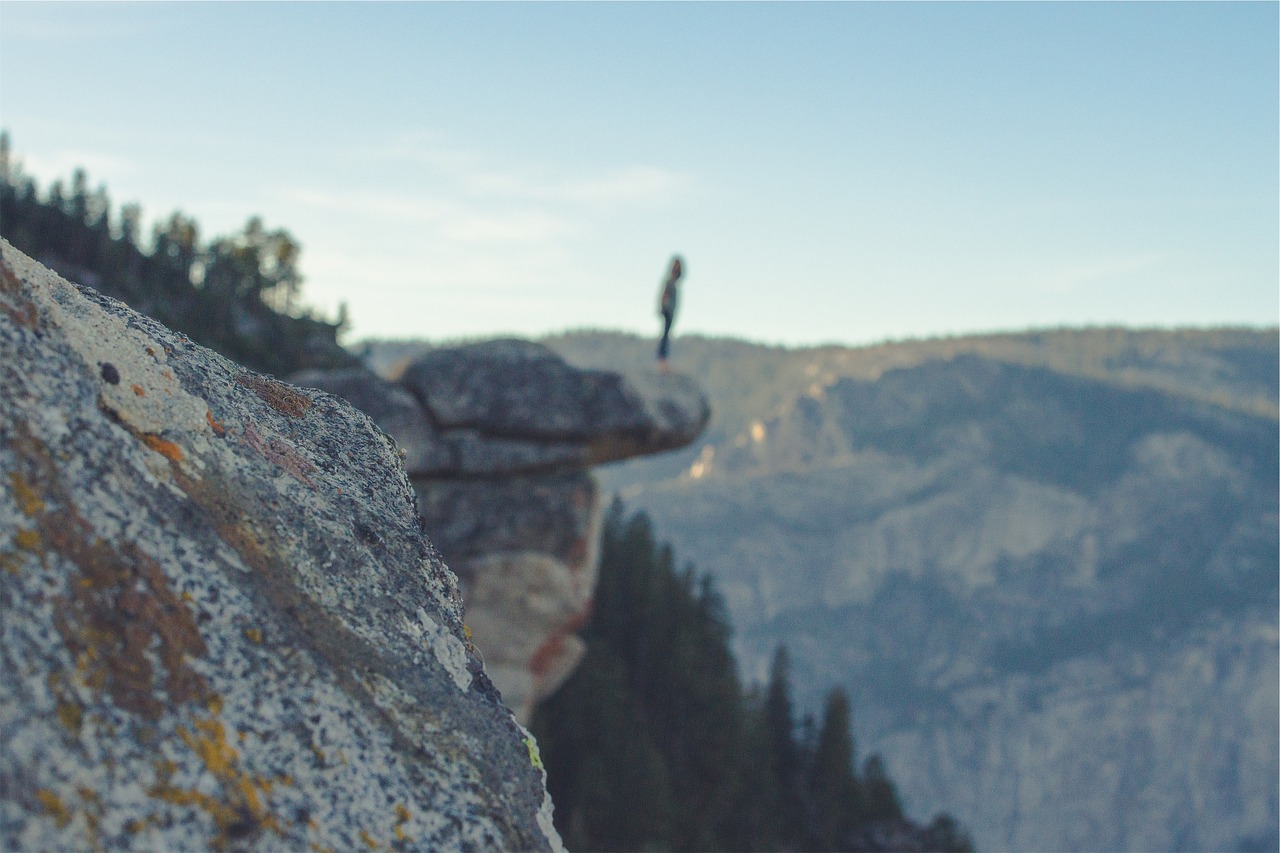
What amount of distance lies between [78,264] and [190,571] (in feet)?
367

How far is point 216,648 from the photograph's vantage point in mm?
3447

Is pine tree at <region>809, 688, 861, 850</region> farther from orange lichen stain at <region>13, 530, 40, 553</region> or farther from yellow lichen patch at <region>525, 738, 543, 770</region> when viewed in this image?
orange lichen stain at <region>13, 530, 40, 553</region>

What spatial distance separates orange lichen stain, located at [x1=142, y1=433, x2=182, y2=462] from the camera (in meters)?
3.94

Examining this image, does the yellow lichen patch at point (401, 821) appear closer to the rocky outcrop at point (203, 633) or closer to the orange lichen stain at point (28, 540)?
the rocky outcrop at point (203, 633)

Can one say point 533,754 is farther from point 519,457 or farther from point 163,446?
point 519,457

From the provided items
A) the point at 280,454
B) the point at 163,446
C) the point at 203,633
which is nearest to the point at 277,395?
the point at 280,454

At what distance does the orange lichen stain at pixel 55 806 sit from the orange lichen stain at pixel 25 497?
802 millimetres

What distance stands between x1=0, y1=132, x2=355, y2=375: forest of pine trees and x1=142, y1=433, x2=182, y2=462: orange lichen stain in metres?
86.7

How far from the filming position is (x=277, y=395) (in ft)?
16.3

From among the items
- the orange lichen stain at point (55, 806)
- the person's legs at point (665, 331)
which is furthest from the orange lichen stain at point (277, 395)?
the person's legs at point (665, 331)

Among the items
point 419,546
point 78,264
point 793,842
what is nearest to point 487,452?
point 419,546

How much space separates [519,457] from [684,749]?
49.7 m

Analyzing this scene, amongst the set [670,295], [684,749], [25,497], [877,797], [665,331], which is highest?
[670,295]

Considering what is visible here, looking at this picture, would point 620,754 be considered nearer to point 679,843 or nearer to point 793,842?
point 679,843
